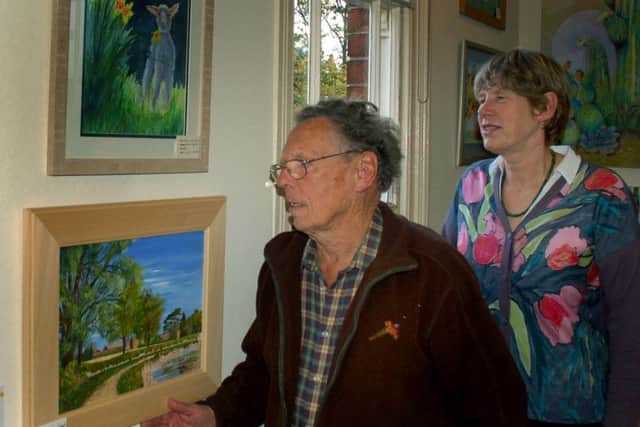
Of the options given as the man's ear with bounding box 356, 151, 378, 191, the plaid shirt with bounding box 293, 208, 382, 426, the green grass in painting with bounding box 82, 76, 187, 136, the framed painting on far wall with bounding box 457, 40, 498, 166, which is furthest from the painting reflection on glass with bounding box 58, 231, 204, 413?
the framed painting on far wall with bounding box 457, 40, 498, 166

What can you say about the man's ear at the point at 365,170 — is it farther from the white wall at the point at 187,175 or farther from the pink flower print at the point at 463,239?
the pink flower print at the point at 463,239

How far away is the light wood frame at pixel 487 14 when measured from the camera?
311 cm

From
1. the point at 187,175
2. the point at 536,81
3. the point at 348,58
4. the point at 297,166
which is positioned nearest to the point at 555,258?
the point at 536,81

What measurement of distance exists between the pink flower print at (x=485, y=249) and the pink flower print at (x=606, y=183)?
0.90 ft

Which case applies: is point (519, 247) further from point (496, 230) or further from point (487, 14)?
point (487, 14)

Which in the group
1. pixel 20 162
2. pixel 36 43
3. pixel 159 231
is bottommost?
pixel 159 231

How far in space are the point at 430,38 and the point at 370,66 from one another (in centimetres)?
31

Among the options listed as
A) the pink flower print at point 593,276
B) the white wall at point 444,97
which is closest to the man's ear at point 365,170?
the pink flower print at point 593,276

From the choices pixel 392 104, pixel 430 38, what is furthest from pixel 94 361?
pixel 430 38

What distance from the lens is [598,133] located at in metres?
3.53

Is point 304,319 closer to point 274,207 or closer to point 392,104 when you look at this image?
point 274,207

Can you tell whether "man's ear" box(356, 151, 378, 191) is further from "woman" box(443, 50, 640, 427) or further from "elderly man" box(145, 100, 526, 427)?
"woman" box(443, 50, 640, 427)

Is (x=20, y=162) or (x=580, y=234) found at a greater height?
(x=20, y=162)

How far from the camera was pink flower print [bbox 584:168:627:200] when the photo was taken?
1.82 metres
